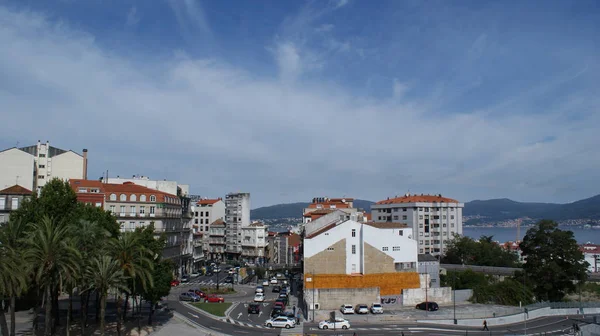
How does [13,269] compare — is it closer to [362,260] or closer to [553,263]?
[362,260]

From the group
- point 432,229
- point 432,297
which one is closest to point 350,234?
point 432,297

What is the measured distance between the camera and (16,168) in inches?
3201

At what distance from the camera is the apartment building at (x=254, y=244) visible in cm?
12462

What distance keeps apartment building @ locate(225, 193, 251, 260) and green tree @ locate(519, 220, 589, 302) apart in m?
75.1

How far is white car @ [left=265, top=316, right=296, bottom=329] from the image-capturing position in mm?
49219

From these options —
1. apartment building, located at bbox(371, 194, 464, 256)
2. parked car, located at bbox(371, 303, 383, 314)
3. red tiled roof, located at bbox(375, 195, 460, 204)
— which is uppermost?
red tiled roof, located at bbox(375, 195, 460, 204)

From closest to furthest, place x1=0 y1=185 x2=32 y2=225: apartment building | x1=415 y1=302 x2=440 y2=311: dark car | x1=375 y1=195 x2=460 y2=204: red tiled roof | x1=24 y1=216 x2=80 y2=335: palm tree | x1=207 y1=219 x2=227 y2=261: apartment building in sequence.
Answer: x1=24 y1=216 x2=80 y2=335: palm tree → x1=415 y1=302 x2=440 y2=311: dark car → x1=0 y1=185 x2=32 y2=225: apartment building → x1=375 y1=195 x2=460 y2=204: red tiled roof → x1=207 y1=219 x2=227 y2=261: apartment building

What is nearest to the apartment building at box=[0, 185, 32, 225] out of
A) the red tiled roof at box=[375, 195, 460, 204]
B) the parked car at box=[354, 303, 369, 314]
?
the parked car at box=[354, 303, 369, 314]

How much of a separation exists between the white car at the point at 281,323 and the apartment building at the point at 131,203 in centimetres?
3222

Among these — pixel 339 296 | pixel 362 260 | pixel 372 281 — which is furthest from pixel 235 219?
pixel 339 296

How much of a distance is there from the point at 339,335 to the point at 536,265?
39784 millimetres

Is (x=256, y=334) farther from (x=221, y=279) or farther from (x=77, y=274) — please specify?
(x=221, y=279)

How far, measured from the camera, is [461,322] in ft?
171

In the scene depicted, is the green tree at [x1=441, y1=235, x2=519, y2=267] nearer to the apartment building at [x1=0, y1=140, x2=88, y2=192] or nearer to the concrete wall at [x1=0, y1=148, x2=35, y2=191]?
the apartment building at [x1=0, y1=140, x2=88, y2=192]
